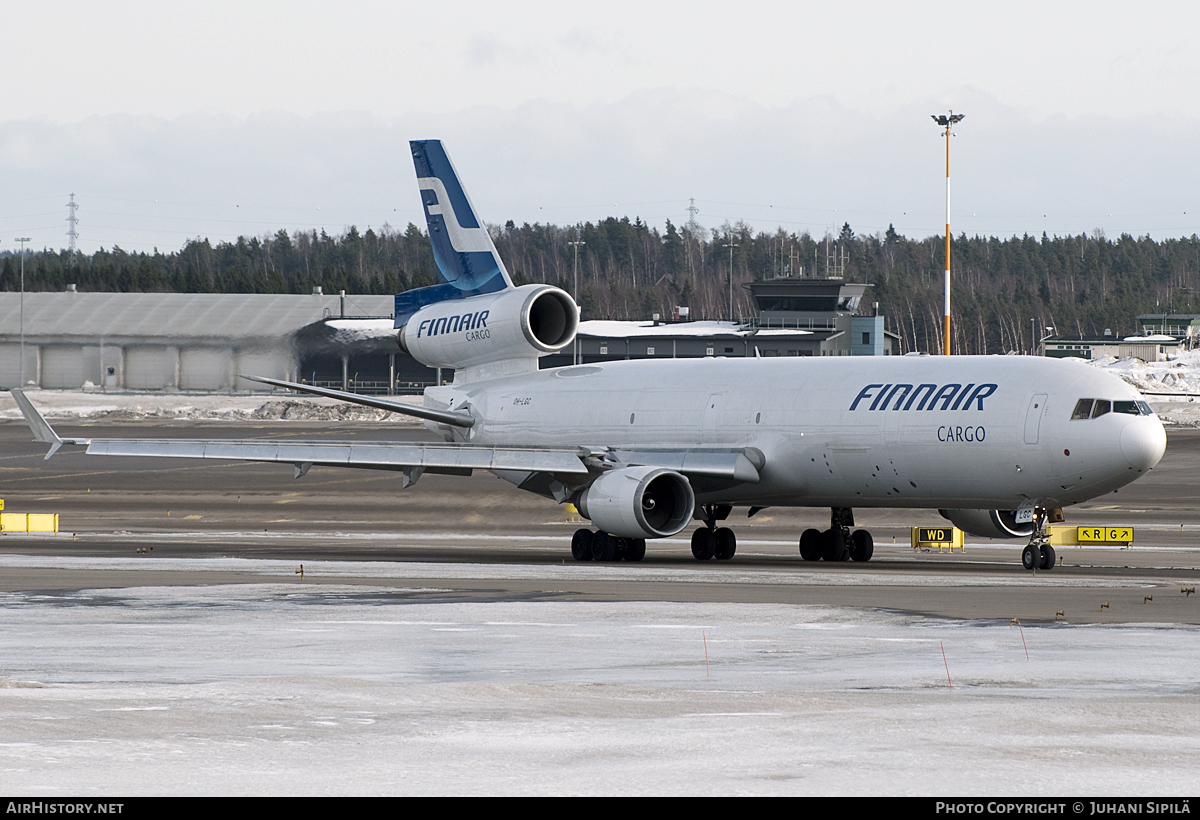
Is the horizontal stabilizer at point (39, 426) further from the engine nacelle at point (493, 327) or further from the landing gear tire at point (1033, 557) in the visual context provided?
the landing gear tire at point (1033, 557)

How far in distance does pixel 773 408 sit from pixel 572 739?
21.9 meters

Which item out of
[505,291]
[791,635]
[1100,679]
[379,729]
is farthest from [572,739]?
[505,291]

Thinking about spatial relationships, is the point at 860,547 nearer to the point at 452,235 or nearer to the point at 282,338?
the point at 452,235

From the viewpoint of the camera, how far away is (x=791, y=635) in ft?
57.8

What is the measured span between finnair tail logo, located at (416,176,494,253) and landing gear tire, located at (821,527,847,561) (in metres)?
10.3

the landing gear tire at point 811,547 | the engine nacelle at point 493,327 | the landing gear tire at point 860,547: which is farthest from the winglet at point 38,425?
the landing gear tire at point 860,547

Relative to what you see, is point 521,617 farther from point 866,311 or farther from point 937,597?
point 866,311

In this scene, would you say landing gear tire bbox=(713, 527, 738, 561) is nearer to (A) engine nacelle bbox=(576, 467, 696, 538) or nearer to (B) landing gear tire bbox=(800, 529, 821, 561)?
(A) engine nacelle bbox=(576, 467, 696, 538)

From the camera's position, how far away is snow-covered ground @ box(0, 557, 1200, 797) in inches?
370

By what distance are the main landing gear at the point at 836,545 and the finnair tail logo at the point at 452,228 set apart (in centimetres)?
1015

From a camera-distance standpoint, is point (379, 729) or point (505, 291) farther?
point (505, 291)

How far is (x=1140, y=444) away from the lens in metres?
27.6

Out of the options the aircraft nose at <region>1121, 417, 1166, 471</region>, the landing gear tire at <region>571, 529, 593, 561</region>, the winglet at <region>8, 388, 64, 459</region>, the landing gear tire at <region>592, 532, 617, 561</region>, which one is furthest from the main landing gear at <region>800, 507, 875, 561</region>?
the winglet at <region>8, 388, 64, 459</region>

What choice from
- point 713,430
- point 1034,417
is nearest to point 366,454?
point 713,430
